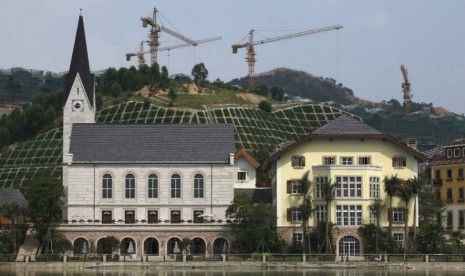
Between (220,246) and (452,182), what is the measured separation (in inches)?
1322

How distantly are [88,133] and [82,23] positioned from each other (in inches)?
816

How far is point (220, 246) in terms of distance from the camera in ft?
359

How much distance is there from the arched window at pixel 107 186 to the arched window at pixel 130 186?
1.62 metres

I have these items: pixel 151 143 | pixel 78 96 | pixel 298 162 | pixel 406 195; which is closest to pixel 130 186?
pixel 151 143

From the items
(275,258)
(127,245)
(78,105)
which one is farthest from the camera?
(78,105)

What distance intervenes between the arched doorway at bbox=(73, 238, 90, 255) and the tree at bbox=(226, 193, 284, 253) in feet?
45.4

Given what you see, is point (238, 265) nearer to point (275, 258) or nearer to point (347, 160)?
point (275, 258)

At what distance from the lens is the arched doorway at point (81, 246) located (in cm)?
10667

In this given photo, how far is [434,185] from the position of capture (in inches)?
5182

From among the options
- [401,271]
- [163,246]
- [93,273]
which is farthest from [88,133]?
[401,271]

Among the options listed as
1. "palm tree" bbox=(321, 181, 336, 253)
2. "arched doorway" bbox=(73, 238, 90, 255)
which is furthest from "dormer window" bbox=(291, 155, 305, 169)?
"arched doorway" bbox=(73, 238, 90, 255)

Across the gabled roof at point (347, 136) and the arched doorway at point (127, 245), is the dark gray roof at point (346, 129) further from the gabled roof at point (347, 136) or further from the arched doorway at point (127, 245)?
the arched doorway at point (127, 245)

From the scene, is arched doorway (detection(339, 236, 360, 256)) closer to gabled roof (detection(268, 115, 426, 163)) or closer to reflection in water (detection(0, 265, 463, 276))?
gabled roof (detection(268, 115, 426, 163))

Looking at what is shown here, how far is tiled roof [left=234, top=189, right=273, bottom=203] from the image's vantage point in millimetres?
118425
